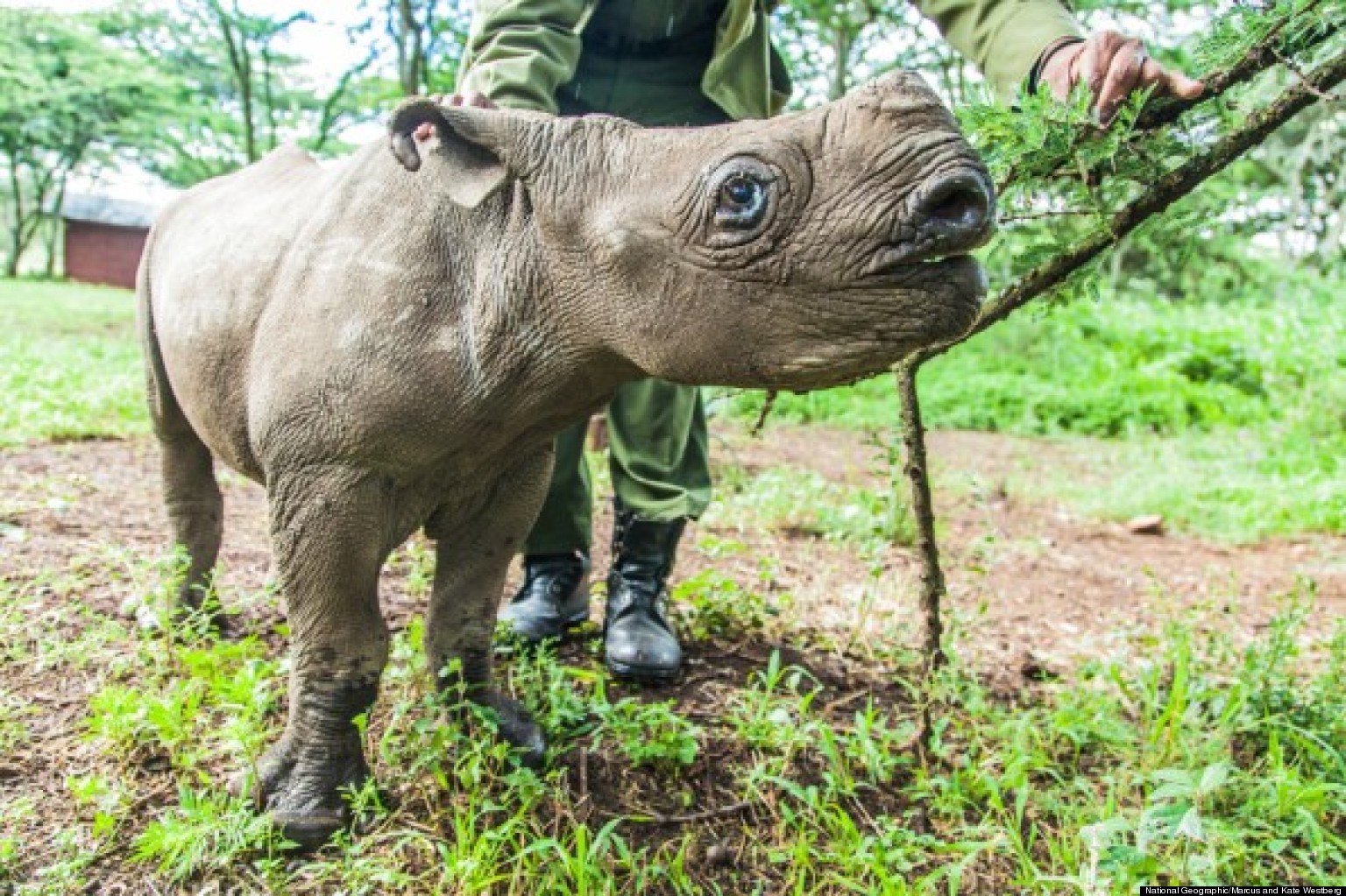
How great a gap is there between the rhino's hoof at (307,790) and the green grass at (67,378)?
4.37m

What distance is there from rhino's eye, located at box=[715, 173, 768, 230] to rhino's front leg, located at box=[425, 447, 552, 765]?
104cm

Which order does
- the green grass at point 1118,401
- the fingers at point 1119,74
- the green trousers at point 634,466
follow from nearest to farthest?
the fingers at point 1119,74 < the green trousers at point 634,466 < the green grass at point 1118,401

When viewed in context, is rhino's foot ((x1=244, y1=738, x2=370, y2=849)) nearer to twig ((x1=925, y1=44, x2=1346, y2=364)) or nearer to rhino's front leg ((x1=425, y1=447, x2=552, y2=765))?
rhino's front leg ((x1=425, y1=447, x2=552, y2=765))

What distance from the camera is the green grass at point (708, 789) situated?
6.93ft

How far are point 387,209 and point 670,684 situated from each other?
1704 millimetres

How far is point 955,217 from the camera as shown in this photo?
4.75 ft

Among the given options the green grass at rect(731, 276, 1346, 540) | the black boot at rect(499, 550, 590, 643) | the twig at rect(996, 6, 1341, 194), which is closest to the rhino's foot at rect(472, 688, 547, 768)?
the black boot at rect(499, 550, 590, 643)

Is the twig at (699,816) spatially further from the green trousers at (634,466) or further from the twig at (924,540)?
the green trousers at (634,466)

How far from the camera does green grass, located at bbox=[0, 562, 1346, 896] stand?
2113mm

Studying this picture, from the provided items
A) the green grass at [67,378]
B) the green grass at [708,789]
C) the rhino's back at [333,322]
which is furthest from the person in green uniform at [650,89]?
the green grass at [67,378]

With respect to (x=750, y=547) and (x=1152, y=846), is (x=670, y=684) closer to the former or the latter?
(x=1152, y=846)

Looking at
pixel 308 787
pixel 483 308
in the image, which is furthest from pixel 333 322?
pixel 308 787

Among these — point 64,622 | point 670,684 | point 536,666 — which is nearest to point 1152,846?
point 670,684

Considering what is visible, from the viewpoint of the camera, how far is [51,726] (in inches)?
105
